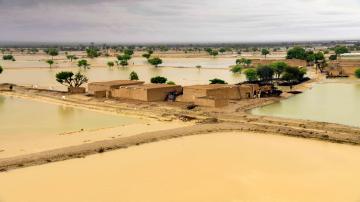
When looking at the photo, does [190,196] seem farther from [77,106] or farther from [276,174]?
[77,106]

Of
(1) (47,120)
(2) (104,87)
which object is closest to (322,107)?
(2) (104,87)

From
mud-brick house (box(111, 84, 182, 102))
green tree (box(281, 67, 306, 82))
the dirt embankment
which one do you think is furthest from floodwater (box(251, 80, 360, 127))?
mud-brick house (box(111, 84, 182, 102))

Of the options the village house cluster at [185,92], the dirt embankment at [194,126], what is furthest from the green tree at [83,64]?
the dirt embankment at [194,126]

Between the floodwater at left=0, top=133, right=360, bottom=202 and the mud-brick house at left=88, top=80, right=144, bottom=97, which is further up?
the mud-brick house at left=88, top=80, right=144, bottom=97

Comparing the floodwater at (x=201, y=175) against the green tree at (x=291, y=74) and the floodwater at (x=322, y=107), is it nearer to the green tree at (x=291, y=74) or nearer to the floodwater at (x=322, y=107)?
the floodwater at (x=322, y=107)

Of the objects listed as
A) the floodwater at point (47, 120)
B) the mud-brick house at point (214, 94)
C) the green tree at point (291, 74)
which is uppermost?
the green tree at point (291, 74)

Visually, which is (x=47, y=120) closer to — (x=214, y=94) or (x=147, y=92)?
(x=147, y=92)

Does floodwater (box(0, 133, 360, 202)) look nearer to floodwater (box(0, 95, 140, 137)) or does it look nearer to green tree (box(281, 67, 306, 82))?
floodwater (box(0, 95, 140, 137))
